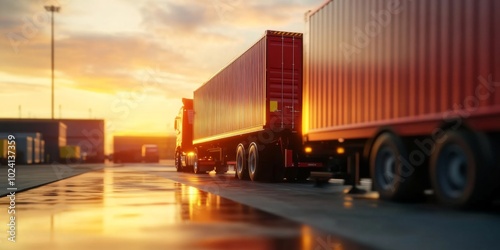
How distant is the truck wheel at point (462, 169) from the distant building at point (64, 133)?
86.3 metres

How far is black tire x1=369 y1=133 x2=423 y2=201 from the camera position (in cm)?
1110

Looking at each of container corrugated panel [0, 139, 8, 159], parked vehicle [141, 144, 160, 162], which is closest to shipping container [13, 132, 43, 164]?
container corrugated panel [0, 139, 8, 159]

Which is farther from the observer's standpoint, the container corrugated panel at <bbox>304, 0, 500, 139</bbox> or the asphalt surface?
the container corrugated panel at <bbox>304, 0, 500, 139</bbox>

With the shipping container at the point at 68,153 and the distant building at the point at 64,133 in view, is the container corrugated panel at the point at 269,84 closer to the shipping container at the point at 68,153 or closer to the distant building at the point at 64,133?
the shipping container at the point at 68,153

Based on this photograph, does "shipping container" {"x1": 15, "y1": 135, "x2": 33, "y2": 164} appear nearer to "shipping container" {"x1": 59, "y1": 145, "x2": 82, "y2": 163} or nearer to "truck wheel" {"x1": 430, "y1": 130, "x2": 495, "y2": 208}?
"shipping container" {"x1": 59, "y1": 145, "x2": 82, "y2": 163}

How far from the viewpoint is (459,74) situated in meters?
9.74

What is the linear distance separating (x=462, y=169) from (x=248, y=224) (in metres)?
3.72

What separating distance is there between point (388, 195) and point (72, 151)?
82.7 metres

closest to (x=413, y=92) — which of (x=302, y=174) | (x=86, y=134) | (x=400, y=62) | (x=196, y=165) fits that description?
(x=400, y=62)

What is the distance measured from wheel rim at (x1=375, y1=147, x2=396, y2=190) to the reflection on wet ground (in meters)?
2.85

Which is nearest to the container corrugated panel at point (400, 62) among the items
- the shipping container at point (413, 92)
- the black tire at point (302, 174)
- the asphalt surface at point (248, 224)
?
the shipping container at point (413, 92)

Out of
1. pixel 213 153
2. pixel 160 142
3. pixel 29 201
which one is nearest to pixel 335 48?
pixel 29 201

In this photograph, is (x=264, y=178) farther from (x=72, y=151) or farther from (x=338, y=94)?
(x=72, y=151)

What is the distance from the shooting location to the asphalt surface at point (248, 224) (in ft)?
22.1
